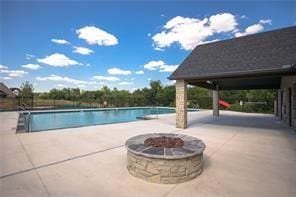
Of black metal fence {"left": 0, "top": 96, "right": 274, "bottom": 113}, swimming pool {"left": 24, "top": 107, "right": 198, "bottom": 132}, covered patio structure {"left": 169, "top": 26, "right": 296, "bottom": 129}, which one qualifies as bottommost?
swimming pool {"left": 24, "top": 107, "right": 198, "bottom": 132}

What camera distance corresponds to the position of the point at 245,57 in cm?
814

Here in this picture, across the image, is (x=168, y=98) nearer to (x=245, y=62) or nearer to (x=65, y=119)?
(x=65, y=119)

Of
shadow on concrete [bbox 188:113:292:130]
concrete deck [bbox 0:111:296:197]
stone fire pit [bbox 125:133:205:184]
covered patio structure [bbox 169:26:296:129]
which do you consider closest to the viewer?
concrete deck [bbox 0:111:296:197]

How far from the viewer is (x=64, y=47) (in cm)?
1933

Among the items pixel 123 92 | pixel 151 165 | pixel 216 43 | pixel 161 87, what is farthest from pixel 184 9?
pixel 123 92

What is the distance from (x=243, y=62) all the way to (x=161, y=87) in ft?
81.1

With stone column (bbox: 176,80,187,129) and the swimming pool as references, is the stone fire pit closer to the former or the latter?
stone column (bbox: 176,80,187,129)

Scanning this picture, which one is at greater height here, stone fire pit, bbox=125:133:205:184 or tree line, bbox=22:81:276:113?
tree line, bbox=22:81:276:113

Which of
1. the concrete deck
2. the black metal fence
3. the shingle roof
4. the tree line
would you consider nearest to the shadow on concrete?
the shingle roof

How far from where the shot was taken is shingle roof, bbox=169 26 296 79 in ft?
23.3

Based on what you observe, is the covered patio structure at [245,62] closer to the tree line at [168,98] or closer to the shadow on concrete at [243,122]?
the shadow on concrete at [243,122]

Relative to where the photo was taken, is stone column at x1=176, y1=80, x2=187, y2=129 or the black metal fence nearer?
stone column at x1=176, y1=80, x2=187, y2=129

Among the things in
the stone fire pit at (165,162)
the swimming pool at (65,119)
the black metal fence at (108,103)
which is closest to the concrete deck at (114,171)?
the stone fire pit at (165,162)

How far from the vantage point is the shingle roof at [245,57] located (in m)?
7.09
